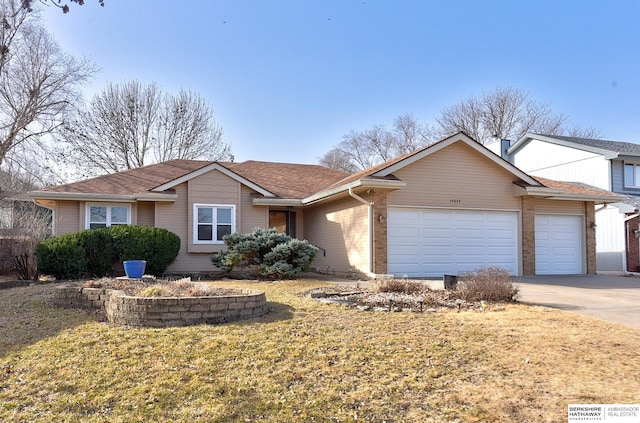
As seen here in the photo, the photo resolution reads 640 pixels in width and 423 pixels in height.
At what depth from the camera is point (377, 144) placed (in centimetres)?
4253

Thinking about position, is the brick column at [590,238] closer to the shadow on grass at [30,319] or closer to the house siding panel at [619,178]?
the house siding panel at [619,178]

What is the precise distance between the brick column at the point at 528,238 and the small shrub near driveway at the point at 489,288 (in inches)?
267

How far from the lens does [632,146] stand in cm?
2394

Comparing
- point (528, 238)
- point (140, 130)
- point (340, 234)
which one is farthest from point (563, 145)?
point (140, 130)

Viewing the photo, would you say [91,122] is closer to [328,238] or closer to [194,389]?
[328,238]

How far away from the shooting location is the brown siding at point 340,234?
1388cm

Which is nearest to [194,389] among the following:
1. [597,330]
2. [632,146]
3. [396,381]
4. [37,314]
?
[396,381]

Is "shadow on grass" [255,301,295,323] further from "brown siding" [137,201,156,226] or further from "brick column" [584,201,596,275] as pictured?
"brick column" [584,201,596,275]

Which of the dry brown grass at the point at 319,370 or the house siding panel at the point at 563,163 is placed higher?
the house siding panel at the point at 563,163

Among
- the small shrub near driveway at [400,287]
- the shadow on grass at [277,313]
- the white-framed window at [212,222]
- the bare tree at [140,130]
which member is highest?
the bare tree at [140,130]

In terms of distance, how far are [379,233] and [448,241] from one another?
2.55m

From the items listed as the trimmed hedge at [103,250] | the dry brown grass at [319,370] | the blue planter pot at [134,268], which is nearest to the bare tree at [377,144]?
the trimmed hedge at [103,250]

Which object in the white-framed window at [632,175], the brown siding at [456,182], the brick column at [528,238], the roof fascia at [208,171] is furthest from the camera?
the white-framed window at [632,175]

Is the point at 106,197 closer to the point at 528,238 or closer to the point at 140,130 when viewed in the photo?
the point at 528,238
